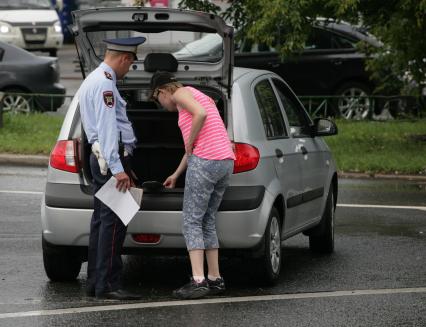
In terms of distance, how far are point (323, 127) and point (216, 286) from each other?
7.38ft

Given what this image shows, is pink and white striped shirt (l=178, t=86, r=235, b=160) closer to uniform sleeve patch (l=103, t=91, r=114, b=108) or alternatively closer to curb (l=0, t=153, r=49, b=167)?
uniform sleeve patch (l=103, t=91, r=114, b=108)

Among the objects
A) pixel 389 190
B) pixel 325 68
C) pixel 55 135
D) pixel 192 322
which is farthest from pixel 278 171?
pixel 325 68

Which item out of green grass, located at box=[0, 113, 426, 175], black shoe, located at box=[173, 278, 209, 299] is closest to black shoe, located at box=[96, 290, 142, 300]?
black shoe, located at box=[173, 278, 209, 299]

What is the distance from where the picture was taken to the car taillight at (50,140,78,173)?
937 cm

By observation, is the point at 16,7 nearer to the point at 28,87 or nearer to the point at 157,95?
the point at 28,87

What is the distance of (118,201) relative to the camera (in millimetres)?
8922

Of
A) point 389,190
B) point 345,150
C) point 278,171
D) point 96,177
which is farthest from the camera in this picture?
point 345,150

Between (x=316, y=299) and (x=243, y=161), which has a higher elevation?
(x=243, y=161)

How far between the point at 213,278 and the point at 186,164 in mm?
786

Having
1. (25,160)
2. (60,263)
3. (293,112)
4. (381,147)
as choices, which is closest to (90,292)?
(60,263)

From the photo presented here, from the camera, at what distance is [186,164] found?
30.5 feet

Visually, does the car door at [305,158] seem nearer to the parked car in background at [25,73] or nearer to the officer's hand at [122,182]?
the officer's hand at [122,182]

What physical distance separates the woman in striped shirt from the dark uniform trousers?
422 mm

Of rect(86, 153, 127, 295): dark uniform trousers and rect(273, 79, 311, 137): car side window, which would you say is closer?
rect(86, 153, 127, 295): dark uniform trousers
